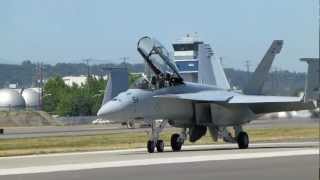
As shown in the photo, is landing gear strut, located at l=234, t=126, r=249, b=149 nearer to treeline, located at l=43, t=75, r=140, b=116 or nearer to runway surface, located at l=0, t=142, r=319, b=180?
runway surface, located at l=0, t=142, r=319, b=180

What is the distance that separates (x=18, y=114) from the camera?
112562 millimetres

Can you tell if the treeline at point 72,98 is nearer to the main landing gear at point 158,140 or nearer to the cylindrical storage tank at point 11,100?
the cylindrical storage tank at point 11,100

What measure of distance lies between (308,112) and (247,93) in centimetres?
1190

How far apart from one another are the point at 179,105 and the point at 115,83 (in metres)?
3.28

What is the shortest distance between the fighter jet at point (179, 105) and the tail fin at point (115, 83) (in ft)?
3.68

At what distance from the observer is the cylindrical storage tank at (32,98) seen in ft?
526

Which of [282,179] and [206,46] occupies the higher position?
[206,46]

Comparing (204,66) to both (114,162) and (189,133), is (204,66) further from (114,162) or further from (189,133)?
(114,162)

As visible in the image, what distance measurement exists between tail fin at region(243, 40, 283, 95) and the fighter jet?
2300 mm

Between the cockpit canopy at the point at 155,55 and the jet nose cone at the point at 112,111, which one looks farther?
the cockpit canopy at the point at 155,55

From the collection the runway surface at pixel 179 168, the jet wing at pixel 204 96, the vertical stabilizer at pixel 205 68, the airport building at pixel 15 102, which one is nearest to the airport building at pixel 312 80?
the runway surface at pixel 179 168

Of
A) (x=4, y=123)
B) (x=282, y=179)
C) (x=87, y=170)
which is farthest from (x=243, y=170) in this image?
(x=4, y=123)

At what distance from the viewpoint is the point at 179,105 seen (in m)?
30.9

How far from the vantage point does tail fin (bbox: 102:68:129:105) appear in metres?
31.7
